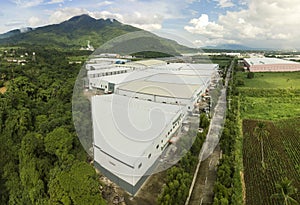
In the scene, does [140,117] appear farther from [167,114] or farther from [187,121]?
[187,121]

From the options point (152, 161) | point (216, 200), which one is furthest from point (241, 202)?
point (152, 161)

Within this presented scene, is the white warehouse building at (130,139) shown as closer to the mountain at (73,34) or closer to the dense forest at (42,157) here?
the dense forest at (42,157)

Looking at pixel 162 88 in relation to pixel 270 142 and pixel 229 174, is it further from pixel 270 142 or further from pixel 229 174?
pixel 229 174

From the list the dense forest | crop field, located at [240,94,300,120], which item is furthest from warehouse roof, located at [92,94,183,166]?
crop field, located at [240,94,300,120]

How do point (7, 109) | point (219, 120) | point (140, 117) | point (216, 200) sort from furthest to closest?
1. point (219, 120)
2. point (7, 109)
3. point (140, 117)
4. point (216, 200)

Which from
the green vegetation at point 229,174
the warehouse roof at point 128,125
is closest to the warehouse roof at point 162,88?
the warehouse roof at point 128,125

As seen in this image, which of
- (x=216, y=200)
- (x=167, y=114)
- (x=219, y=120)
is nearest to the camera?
(x=216, y=200)
